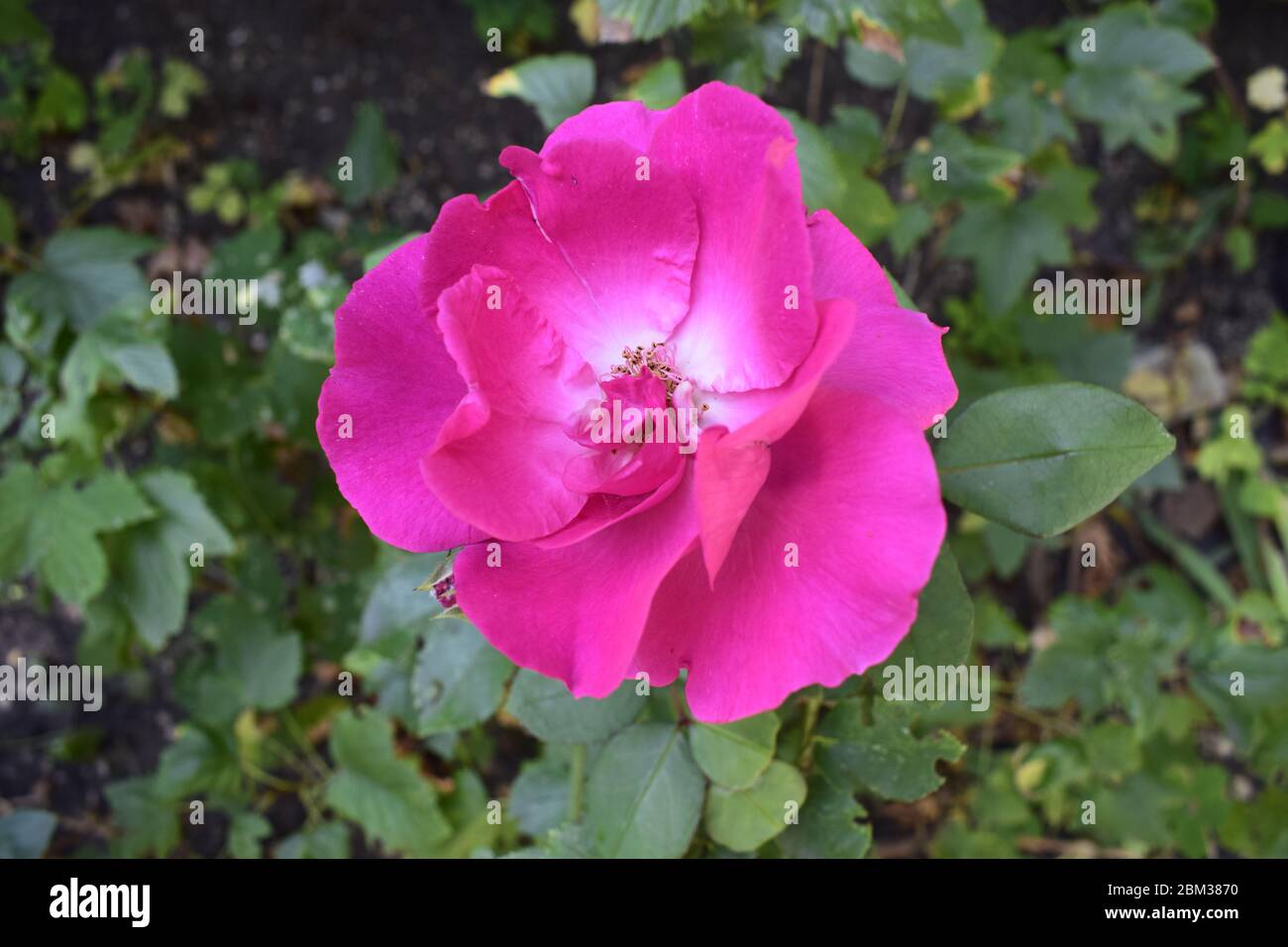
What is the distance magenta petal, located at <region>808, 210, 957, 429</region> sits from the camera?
0.85 metres

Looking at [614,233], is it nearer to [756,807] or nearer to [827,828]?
[756,807]

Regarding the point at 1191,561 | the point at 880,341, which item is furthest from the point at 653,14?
the point at 1191,561

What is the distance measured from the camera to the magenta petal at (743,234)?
2.57 ft

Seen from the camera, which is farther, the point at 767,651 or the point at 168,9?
the point at 168,9

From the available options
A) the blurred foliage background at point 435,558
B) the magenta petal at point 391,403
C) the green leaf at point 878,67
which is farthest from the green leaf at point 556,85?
the magenta petal at point 391,403

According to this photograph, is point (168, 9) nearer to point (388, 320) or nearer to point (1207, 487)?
point (388, 320)

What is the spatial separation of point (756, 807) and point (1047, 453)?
54 cm

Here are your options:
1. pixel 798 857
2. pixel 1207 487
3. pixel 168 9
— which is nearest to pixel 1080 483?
pixel 798 857

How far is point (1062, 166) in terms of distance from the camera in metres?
2.16

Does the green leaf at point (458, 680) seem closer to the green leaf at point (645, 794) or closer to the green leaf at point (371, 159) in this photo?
the green leaf at point (645, 794)

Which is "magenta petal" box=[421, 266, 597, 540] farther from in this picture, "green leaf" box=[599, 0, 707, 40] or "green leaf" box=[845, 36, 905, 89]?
"green leaf" box=[845, 36, 905, 89]

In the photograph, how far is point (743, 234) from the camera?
0.86 meters

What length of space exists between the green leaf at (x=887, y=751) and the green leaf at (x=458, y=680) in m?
0.45
